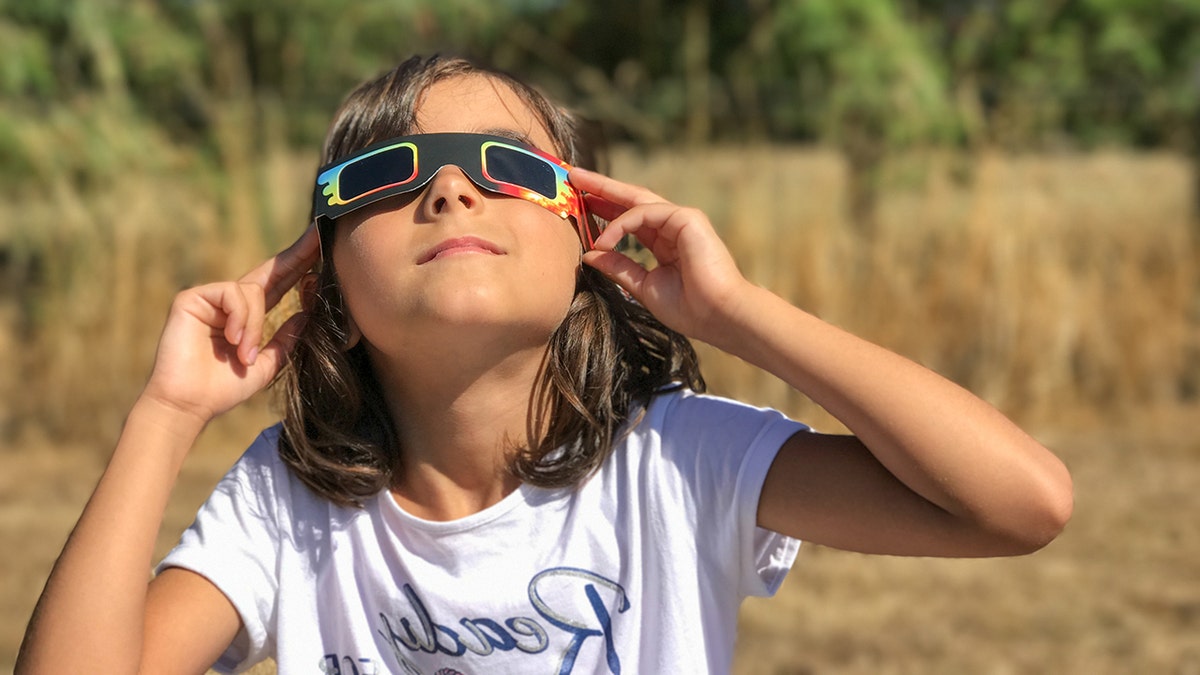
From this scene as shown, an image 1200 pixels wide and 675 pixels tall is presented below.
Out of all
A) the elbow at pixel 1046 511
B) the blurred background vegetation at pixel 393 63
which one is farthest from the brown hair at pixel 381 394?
the blurred background vegetation at pixel 393 63

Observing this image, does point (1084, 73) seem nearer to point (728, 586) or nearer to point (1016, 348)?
point (1016, 348)

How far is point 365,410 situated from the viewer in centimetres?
205

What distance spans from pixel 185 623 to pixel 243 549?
15cm

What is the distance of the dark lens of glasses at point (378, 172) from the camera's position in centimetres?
181

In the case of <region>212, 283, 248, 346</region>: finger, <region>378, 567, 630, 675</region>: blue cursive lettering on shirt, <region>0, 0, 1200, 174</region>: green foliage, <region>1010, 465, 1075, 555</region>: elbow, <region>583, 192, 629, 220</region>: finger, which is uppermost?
<region>0, 0, 1200, 174</region>: green foliage

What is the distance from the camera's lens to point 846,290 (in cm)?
589

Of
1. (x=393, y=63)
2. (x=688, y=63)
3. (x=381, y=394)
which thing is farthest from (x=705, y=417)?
(x=688, y=63)

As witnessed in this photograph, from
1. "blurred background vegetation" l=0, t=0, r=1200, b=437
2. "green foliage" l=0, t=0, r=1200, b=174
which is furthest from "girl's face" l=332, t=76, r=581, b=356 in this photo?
"green foliage" l=0, t=0, r=1200, b=174

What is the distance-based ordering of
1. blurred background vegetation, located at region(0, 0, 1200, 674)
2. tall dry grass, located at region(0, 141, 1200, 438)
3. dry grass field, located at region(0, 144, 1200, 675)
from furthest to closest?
tall dry grass, located at region(0, 141, 1200, 438)
dry grass field, located at region(0, 144, 1200, 675)
blurred background vegetation, located at region(0, 0, 1200, 674)

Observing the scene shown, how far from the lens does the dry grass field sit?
228 inches

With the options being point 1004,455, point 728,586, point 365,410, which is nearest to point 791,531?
point 728,586

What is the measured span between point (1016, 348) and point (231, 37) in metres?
5.87

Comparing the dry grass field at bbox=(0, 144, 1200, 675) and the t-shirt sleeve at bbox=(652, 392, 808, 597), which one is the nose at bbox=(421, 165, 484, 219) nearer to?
the t-shirt sleeve at bbox=(652, 392, 808, 597)

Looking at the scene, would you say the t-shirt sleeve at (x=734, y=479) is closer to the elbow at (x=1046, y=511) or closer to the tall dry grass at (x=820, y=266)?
the elbow at (x=1046, y=511)
